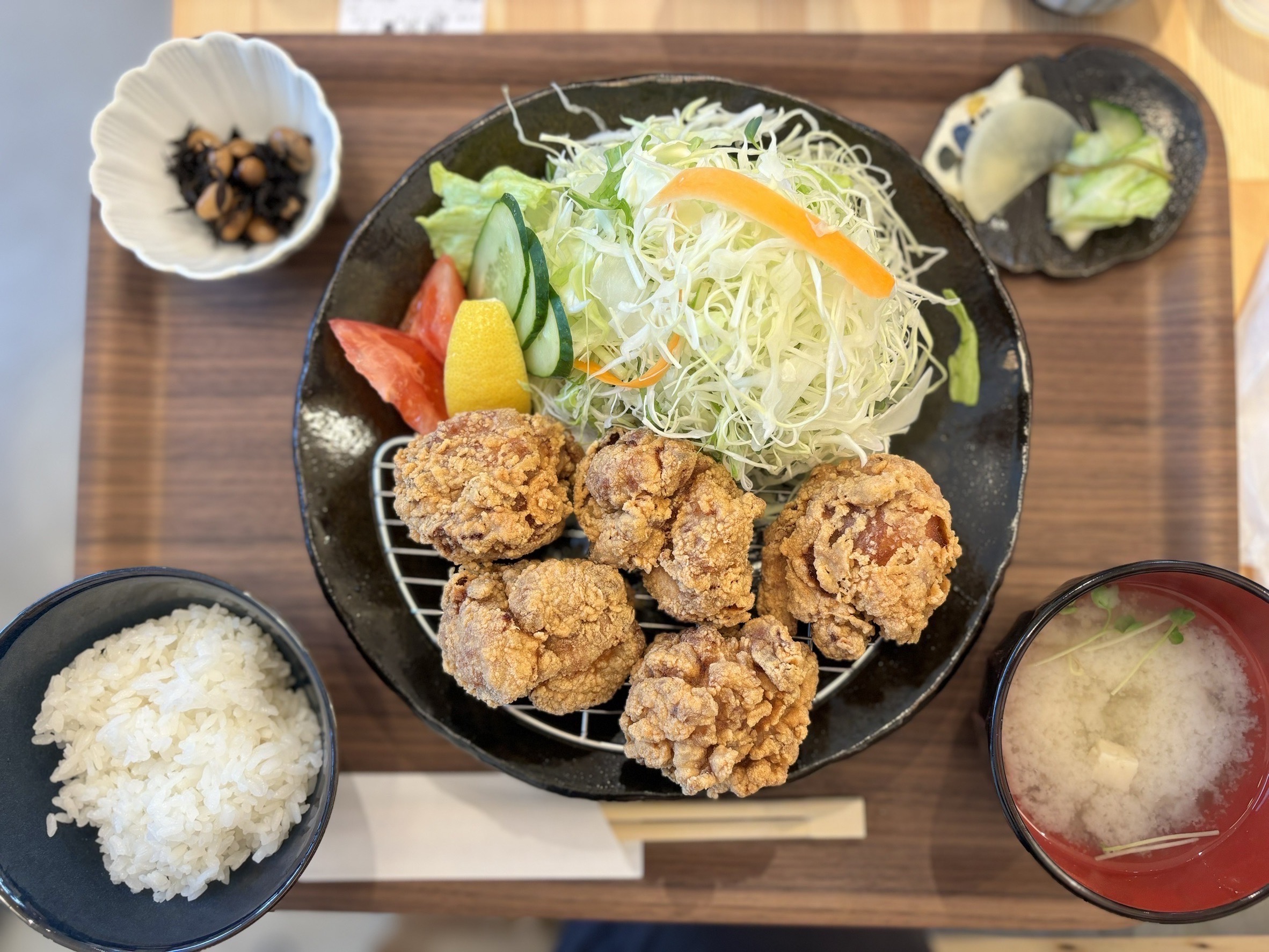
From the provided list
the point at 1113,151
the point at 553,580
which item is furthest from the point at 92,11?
the point at 1113,151

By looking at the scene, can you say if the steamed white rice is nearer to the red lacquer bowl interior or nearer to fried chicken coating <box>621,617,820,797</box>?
fried chicken coating <box>621,617,820,797</box>

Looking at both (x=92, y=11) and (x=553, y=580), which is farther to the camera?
(x=92, y=11)

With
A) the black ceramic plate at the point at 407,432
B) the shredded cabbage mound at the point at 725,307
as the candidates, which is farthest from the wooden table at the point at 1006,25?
the shredded cabbage mound at the point at 725,307

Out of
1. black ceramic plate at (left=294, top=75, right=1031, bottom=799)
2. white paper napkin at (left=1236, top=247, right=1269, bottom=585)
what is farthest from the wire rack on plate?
white paper napkin at (left=1236, top=247, right=1269, bottom=585)

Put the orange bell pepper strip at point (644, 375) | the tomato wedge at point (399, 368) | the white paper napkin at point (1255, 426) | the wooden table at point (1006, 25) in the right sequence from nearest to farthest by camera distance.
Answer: the orange bell pepper strip at point (644, 375) → the tomato wedge at point (399, 368) → the white paper napkin at point (1255, 426) → the wooden table at point (1006, 25)

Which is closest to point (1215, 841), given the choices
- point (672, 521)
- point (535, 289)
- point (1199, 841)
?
point (1199, 841)

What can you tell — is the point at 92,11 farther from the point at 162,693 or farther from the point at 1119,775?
the point at 1119,775

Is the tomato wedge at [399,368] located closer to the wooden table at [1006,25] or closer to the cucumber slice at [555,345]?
the cucumber slice at [555,345]
